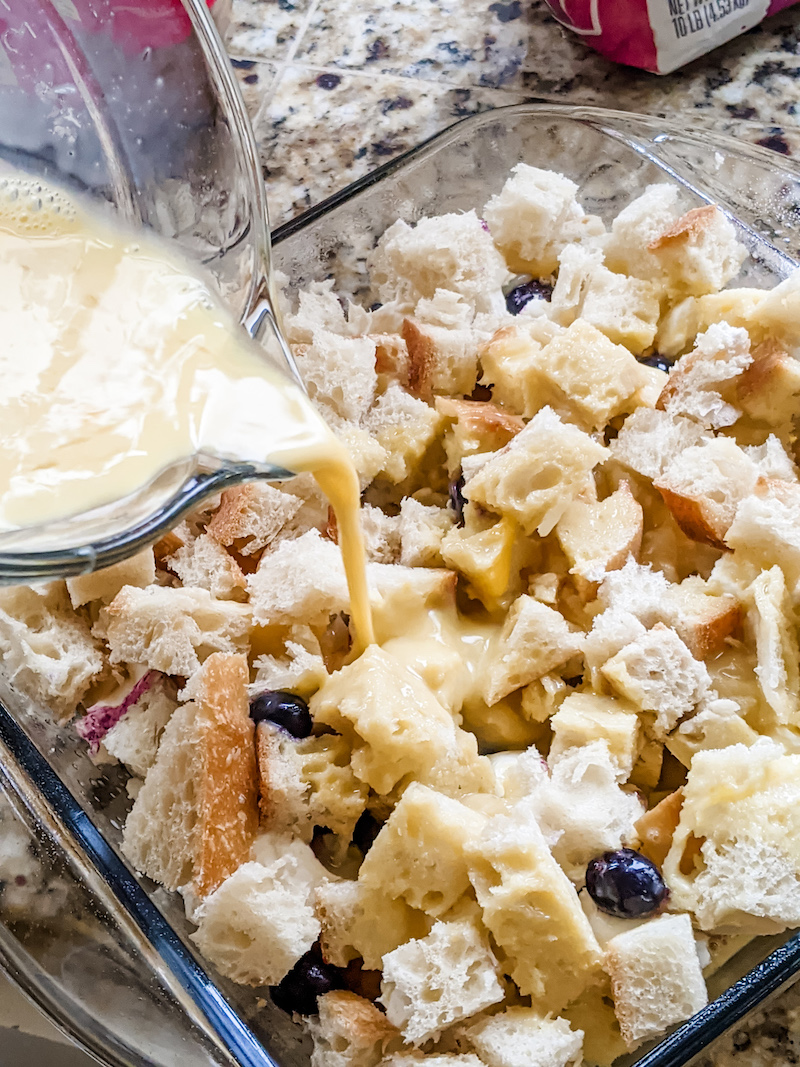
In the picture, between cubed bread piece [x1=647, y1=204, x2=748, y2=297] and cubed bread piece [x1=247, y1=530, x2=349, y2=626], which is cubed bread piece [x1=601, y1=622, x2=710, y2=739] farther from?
cubed bread piece [x1=647, y1=204, x2=748, y2=297]

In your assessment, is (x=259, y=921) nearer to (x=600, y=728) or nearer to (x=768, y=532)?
(x=600, y=728)

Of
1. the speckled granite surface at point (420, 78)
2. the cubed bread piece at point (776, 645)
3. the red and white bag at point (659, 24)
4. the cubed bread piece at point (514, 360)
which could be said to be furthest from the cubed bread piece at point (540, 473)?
the red and white bag at point (659, 24)

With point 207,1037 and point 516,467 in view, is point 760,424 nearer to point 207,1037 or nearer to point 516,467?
point 516,467

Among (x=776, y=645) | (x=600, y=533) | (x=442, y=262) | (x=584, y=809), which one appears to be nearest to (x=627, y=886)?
(x=584, y=809)

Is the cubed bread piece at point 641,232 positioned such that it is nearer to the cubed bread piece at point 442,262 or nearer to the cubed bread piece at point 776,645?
the cubed bread piece at point 442,262

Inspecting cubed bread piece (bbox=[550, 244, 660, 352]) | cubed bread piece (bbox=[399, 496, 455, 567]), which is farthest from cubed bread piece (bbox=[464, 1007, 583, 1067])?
cubed bread piece (bbox=[550, 244, 660, 352])

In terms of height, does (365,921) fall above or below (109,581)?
below
